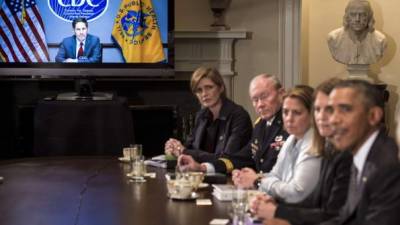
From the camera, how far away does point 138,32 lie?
600 centimetres

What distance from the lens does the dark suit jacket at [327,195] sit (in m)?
2.09

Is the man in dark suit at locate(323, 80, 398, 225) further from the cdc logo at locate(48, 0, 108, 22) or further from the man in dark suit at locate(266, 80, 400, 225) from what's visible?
the cdc logo at locate(48, 0, 108, 22)

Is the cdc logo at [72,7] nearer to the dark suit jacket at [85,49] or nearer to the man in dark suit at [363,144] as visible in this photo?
the dark suit jacket at [85,49]

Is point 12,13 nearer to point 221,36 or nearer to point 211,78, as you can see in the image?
point 221,36

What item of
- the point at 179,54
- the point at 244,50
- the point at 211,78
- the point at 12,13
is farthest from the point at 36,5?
the point at 211,78

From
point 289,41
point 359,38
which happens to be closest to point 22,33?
point 289,41

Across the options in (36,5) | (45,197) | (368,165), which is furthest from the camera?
(36,5)

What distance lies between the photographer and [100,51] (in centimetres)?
599

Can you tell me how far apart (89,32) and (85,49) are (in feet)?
0.49

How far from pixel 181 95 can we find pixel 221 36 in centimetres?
64

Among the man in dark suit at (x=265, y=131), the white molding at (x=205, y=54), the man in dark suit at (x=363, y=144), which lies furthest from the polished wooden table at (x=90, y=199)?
the white molding at (x=205, y=54)

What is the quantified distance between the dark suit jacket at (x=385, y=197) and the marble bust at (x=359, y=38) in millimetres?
4426

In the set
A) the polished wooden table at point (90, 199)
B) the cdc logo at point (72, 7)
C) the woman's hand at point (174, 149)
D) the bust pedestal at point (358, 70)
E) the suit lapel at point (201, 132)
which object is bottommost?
the polished wooden table at point (90, 199)

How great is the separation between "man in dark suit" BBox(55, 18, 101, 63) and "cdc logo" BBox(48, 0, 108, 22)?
55 mm
